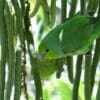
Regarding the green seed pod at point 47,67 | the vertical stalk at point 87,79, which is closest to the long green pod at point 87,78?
the vertical stalk at point 87,79

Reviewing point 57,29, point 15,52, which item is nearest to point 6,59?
point 15,52

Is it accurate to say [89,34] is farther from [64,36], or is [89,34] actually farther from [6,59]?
[6,59]

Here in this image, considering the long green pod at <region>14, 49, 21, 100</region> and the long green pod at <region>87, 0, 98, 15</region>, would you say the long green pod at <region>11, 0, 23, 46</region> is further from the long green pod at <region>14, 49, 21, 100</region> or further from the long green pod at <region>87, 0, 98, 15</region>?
the long green pod at <region>87, 0, 98, 15</region>

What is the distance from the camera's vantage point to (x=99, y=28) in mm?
680

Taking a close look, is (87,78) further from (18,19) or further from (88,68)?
(18,19)

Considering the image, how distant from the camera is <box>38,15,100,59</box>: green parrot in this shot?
0.67m

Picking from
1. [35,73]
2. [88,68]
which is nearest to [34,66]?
[35,73]

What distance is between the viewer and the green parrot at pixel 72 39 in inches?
26.5

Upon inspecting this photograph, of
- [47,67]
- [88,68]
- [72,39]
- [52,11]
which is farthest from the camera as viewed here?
[47,67]

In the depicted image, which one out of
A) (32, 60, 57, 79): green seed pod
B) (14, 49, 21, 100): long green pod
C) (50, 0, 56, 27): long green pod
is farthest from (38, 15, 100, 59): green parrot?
(32, 60, 57, 79): green seed pod

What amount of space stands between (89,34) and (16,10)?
0.54 feet

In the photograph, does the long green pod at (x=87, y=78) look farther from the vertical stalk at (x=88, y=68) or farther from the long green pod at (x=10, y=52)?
the long green pod at (x=10, y=52)

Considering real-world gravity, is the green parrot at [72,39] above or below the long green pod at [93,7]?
below

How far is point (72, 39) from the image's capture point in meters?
0.68
